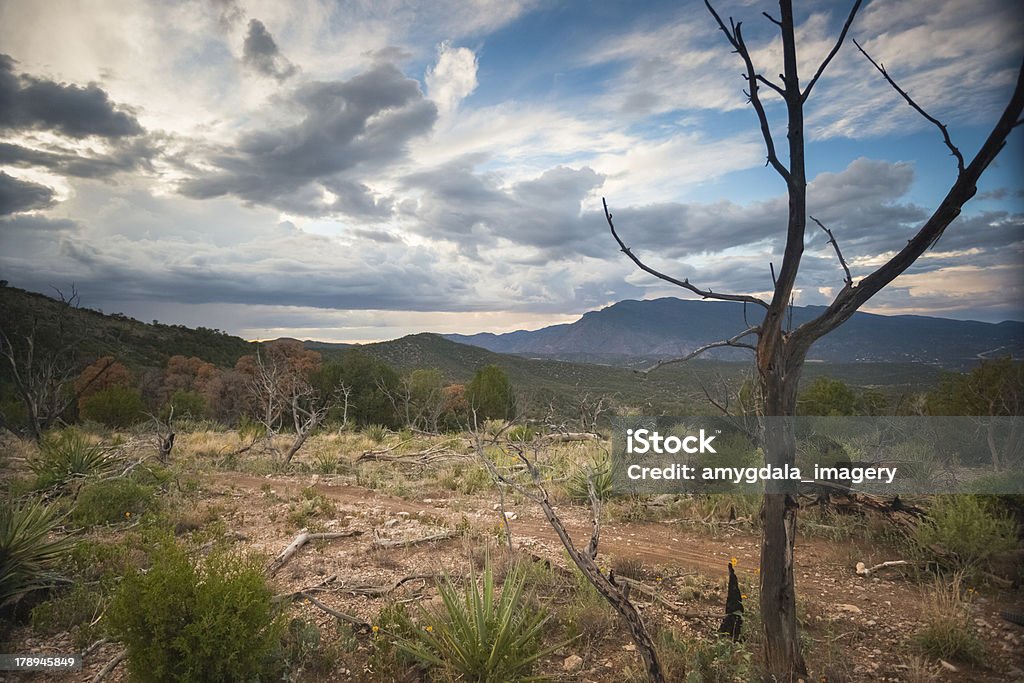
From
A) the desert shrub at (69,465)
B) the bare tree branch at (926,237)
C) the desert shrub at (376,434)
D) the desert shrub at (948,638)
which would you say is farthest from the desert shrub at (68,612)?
the desert shrub at (376,434)

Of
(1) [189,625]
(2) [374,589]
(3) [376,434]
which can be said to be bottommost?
(3) [376,434]

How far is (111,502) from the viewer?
7422mm

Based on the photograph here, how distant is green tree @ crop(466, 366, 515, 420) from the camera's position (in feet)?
77.5

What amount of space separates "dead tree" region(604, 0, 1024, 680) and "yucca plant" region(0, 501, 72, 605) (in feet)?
20.2

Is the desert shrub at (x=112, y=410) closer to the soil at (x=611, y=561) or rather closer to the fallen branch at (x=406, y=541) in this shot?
the soil at (x=611, y=561)

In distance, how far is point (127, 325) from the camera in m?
44.7

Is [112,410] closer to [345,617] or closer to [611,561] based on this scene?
[345,617]

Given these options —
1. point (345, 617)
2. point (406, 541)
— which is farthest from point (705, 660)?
point (406, 541)

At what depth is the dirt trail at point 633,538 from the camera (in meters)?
6.41

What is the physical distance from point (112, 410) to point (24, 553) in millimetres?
17163

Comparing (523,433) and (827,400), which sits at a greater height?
(827,400)

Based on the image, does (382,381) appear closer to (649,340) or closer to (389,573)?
(389,573)

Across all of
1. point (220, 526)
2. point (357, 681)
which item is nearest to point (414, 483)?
point (220, 526)

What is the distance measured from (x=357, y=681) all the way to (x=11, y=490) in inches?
293
